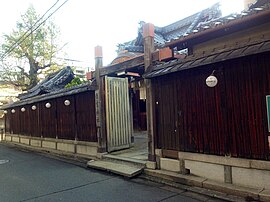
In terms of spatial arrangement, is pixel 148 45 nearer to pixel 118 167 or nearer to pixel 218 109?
pixel 218 109

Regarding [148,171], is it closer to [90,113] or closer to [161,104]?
[161,104]

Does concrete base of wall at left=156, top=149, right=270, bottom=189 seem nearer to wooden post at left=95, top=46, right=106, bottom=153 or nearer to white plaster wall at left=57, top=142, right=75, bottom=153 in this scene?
wooden post at left=95, top=46, right=106, bottom=153

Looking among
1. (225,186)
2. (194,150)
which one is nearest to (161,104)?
(194,150)

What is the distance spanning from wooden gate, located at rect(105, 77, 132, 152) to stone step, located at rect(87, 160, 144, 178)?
1.03m

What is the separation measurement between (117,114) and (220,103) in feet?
18.4

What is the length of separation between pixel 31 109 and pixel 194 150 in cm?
1318

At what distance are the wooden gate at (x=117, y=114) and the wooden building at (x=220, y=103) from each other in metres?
3.20

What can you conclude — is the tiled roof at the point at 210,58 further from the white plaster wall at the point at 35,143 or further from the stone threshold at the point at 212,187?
the white plaster wall at the point at 35,143

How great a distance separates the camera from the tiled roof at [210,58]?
5.21 metres

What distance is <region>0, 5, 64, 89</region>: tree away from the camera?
21528 mm

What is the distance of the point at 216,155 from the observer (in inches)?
243

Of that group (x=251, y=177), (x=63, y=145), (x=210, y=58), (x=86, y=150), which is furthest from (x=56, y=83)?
(x=251, y=177)

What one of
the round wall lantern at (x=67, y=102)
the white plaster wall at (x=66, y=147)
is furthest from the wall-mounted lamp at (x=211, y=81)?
the white plaster wall at (x=66, y=147)

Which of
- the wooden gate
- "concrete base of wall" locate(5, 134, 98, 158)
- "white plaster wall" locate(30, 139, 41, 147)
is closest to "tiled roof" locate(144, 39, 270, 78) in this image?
the wooden gate
